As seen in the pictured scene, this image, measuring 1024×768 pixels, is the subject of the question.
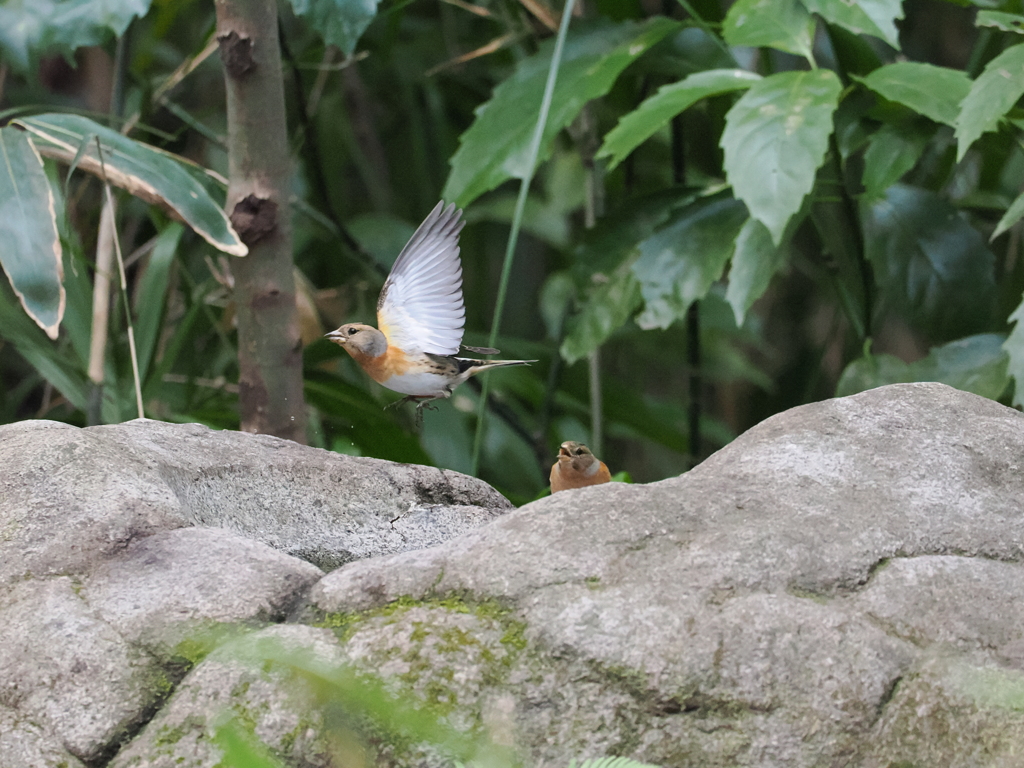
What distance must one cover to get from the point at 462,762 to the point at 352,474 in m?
0.74

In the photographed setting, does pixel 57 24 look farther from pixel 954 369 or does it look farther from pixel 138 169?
pixel 954 369

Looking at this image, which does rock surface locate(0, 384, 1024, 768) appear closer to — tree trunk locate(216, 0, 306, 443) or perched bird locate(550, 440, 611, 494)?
perched bird locate(550, 440, 611, 494)

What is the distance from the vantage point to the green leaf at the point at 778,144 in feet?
5.68

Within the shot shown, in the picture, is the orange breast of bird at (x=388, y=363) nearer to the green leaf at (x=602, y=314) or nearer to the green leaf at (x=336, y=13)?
the green leaf at (x=336, y=13)

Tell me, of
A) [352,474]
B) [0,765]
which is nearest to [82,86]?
[352,474]

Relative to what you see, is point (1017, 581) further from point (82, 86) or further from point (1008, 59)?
point (82, 86)

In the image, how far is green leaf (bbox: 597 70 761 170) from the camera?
192 cm

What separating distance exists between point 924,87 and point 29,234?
1.55 meters

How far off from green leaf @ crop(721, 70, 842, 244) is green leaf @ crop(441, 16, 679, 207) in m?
0.41

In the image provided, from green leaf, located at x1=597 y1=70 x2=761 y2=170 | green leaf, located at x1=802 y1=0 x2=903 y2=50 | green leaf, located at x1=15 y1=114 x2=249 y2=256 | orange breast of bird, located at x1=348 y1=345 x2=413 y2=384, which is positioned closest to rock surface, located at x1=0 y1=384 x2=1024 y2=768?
orange breast of bird, located at x1=348 y1=345 x2=413 y2=384

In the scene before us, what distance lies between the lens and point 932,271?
2205mm

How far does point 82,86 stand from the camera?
4191 millimetres

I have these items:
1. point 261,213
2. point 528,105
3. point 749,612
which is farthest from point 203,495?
point 528,105

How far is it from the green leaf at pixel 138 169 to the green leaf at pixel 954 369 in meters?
1.17
